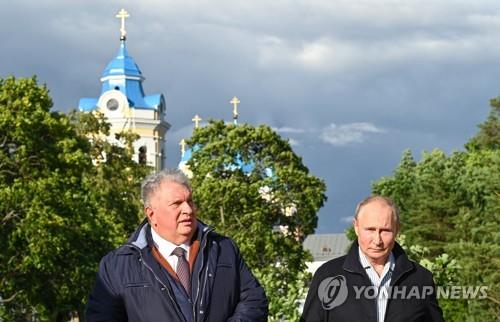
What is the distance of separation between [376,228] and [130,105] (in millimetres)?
102604

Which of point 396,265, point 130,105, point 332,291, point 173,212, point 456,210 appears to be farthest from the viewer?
point 130,105

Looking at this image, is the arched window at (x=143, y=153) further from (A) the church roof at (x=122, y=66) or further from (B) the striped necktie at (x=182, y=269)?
(B) the striped necktie at (x=182, y=269)

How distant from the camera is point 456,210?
61531 millimetres

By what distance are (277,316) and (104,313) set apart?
21727mm

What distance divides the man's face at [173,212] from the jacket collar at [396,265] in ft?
3.31

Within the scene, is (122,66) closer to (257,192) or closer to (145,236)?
(257,192)

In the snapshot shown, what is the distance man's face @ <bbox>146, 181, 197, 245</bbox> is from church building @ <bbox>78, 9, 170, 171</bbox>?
98.2 m

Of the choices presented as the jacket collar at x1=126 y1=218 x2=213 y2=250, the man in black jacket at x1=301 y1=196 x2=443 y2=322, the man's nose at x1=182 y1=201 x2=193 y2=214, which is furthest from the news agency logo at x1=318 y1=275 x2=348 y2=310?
the man's nose at x1=182 y1=201 x2=193 y2=214

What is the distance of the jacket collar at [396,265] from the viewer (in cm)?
912

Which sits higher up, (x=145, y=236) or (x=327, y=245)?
(x=327, y=245)

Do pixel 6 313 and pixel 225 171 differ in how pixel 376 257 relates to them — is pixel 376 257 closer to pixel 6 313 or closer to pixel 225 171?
pixel 6 313

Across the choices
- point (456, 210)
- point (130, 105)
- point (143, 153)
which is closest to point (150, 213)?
point (456, 210)

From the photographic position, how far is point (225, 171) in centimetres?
5328

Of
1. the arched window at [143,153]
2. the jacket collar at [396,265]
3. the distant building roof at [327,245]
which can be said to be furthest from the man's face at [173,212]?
the distant building roof at [327,245]
